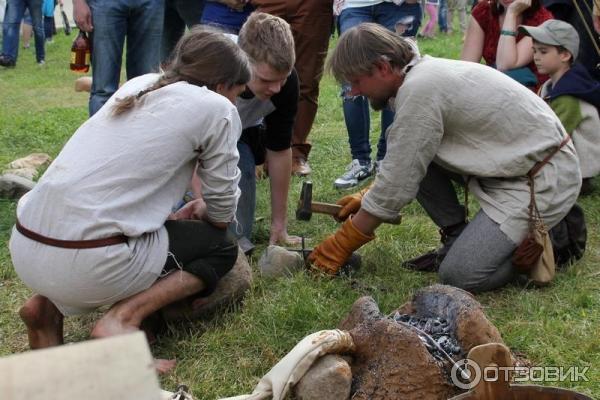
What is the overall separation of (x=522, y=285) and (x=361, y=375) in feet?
4.04

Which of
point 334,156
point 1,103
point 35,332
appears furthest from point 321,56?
point 1,103

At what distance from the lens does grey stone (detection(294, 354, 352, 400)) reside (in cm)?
256

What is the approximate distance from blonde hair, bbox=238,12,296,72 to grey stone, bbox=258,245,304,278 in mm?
815

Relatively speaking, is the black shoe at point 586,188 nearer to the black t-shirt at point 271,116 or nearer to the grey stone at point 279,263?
the black t-shirt at point 271,116

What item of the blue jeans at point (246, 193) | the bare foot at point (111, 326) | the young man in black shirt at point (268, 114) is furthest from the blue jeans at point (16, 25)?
the bare foot at point (111, 326)

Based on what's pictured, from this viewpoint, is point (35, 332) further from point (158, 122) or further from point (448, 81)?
point (448, 81)

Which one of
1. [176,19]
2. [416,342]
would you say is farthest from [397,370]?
[176,19]

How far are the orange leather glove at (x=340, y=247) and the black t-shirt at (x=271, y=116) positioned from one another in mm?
755

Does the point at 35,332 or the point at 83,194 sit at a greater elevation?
the point at 83,194

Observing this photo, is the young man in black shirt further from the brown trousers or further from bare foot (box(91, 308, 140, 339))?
the brown trousers

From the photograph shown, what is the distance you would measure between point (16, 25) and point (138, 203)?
10.5m

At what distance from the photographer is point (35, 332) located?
3086 millimetres

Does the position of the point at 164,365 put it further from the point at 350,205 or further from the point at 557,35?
the point at 557,35

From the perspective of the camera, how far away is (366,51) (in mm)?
3396
